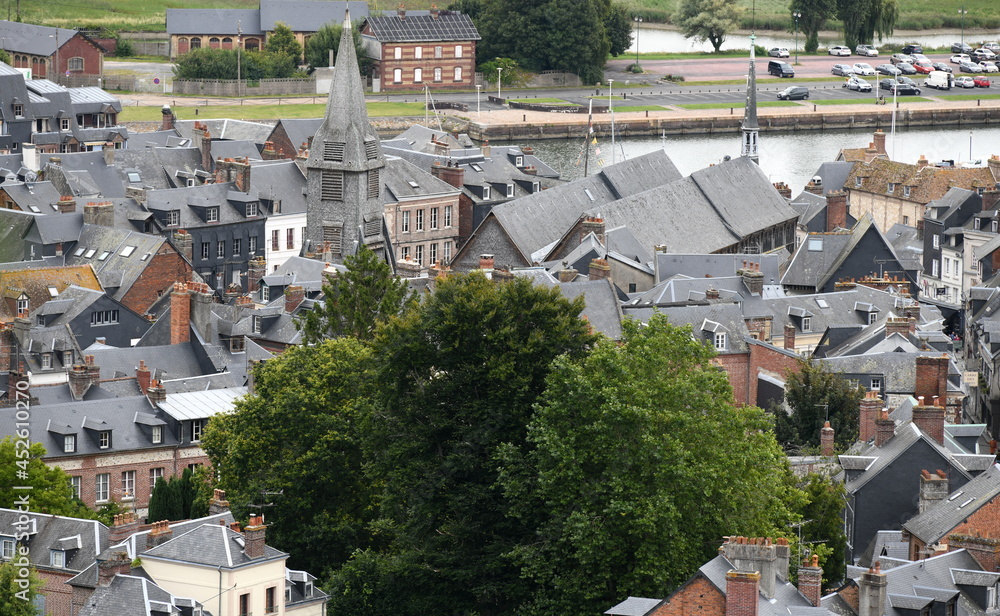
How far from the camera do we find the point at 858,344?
64.6m

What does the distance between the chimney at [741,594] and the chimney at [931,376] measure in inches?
1034

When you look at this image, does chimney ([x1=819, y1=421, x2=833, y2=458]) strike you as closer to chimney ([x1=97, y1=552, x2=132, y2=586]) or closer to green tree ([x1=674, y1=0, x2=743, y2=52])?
chimney ([x1=97, y1=552, x2=132, y2=586])

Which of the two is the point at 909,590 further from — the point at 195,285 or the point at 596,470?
the point at 195,285

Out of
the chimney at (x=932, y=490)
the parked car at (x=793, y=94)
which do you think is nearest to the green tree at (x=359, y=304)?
the chimney at (x=932, y=490)

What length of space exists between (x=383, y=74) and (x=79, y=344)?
9152cm

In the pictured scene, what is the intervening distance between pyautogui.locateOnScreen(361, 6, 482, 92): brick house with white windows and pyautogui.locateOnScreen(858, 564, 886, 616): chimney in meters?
119

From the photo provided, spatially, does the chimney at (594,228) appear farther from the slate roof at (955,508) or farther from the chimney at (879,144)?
the chimney at (879,144)

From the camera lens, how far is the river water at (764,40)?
621 ft

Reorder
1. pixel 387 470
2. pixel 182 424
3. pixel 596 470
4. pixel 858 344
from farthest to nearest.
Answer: pixel 858 344, pixel 182 424, pixel 387 470, pixel 596 470

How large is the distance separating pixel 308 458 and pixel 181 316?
17.3 m

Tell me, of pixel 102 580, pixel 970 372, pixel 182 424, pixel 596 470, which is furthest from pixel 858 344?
pixel 102 580

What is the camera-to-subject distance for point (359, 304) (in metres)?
56.4

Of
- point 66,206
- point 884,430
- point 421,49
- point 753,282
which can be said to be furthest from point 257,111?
point 884,430

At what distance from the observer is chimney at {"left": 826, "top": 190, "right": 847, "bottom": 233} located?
94500mm
